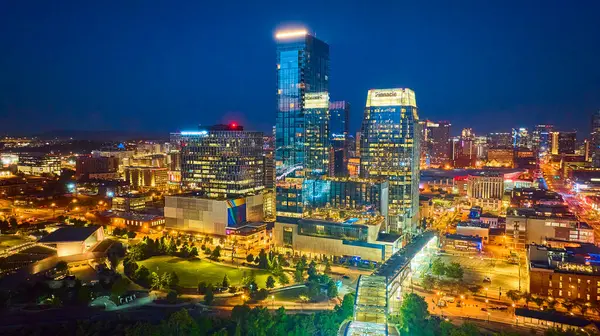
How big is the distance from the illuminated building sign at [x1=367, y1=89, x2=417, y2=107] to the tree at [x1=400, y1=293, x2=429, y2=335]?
31.9m

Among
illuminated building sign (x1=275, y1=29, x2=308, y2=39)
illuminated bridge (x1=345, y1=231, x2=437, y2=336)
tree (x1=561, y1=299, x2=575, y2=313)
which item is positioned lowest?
tree (x1=561, y1=299, x2=575, y2=313)

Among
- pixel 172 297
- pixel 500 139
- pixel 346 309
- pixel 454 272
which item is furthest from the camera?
pixel 500 139

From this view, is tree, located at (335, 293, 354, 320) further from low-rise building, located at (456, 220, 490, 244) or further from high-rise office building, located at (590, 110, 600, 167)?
high-rise office building, located at (590, 110, 600, 167)

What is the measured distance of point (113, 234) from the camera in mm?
56094

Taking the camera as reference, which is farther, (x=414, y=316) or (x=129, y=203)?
(x=129, y=203)

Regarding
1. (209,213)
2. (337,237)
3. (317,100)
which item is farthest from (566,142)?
(209,213)

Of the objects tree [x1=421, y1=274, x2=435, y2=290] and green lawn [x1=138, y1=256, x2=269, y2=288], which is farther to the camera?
green lawn [x1=138, y1=256, x2=269, y2=288]

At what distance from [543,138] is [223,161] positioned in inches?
5951

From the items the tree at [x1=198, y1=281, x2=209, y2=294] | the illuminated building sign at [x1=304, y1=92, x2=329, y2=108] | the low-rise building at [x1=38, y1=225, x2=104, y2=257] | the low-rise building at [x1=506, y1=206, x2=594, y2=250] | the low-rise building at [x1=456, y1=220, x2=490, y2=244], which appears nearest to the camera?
the tree at [x1=198, y1=281, x2=209, y2=294]

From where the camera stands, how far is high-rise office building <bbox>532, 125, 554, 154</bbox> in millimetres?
162938

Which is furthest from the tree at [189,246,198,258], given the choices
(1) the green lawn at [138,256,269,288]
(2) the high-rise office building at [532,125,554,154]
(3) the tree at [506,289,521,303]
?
(2) the high-rise office building at [532,125,554,154]

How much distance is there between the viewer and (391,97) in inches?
2245

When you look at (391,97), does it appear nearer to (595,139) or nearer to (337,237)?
(337,237)

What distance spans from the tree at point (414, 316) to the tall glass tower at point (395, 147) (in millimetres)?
25627
